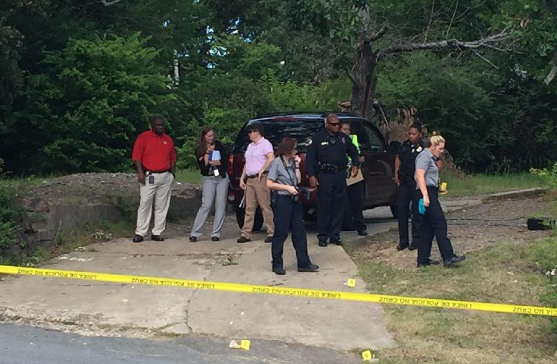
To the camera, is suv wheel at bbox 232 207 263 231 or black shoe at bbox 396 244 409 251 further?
suv wheel at bbox 232 207 263 231

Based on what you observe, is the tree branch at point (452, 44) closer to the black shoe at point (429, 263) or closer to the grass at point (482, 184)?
the grass at point (482, 184)

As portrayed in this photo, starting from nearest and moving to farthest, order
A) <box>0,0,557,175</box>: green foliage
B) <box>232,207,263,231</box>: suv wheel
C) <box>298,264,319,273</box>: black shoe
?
<box>298,264,319,273</box>: black shoe, <box>232,207,263,231</box>: suv wheel, <box>0,0,557,175</box>: green foliage

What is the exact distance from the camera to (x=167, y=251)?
10203mm

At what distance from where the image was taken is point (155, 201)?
1074 centimetres

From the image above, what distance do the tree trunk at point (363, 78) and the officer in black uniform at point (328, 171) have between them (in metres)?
7.97

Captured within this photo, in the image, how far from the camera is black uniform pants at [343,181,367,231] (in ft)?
36.1

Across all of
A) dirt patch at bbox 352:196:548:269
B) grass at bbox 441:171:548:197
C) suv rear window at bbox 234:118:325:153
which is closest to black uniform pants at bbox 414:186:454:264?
dirt patch at bbox 352:196:548:269

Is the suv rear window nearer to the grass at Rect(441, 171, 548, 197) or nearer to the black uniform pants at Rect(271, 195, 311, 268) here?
the black uniform pants at Rect(271, 195, 311, 268)

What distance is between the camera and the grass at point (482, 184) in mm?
19558

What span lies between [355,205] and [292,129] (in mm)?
1383

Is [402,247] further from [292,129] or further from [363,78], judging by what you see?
[363,78]

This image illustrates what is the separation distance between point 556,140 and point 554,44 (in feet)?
50.6

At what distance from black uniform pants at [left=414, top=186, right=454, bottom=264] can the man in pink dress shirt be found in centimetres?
217

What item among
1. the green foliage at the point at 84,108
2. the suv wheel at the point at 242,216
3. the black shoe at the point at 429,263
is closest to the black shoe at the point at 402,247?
the black shoe at the point at 429,263
